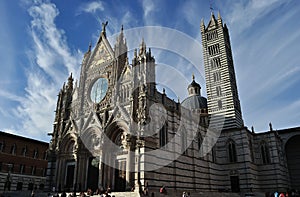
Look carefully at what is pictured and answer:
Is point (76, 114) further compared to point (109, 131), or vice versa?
point (76, 114)

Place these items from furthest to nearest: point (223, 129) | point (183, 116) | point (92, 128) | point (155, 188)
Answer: point (223, 129)
point (183, 116)
point (92, 128)
point (155, 188)

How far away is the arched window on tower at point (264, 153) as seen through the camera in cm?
3191

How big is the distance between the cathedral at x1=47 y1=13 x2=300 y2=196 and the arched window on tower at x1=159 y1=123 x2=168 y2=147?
10 cm

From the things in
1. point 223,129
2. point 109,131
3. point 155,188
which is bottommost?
point 155,188

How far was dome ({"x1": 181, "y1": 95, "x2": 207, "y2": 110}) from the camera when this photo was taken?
141 ft

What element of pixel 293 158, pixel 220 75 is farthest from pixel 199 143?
pixel 293 158

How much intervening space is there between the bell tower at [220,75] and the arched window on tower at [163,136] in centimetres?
1362

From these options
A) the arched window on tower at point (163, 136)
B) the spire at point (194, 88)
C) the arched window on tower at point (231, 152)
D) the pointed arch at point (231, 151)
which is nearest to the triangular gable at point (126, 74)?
the arched window on tower at point (163, 136)

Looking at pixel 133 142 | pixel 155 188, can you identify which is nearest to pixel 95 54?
pixel 133 142

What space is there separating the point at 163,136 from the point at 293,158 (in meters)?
24.6

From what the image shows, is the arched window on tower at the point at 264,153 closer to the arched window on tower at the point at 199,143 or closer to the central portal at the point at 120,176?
the arched window on tower at the point at 199,143

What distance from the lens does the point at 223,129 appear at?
110 ft

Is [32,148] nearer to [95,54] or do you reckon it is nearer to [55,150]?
[55,150]

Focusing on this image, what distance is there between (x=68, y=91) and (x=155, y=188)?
58.3 feet
